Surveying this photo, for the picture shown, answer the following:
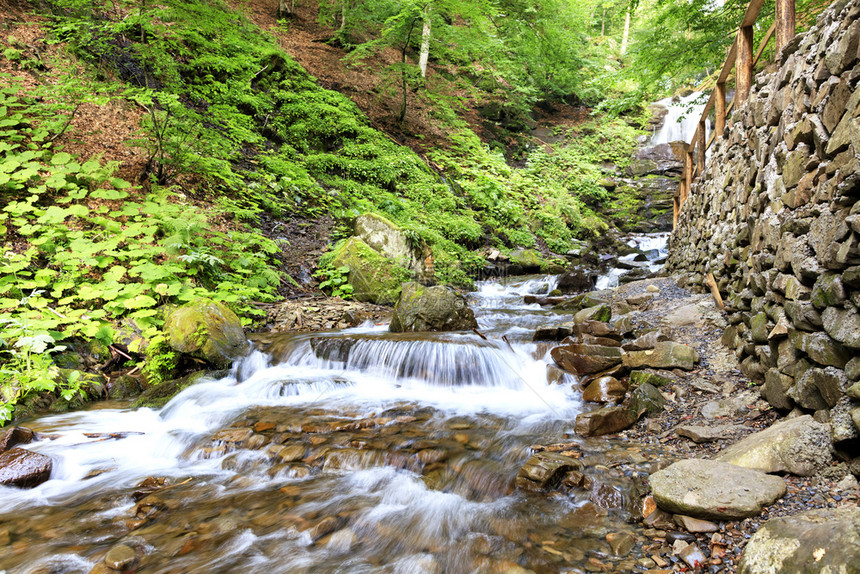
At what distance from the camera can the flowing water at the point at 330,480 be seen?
261cm

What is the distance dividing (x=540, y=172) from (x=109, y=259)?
54.2 feet

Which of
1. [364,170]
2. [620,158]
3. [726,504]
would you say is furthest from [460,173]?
[726,504]

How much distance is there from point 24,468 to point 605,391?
17.8 feet

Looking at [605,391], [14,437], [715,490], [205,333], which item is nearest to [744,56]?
[605,391]

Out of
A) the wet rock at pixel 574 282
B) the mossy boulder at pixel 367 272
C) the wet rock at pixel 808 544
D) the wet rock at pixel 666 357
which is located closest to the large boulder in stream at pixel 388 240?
the mossy boulder at pixel 367 272

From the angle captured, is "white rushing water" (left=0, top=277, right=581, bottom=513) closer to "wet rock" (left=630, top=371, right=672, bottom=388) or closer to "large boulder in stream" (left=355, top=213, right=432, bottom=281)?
"wet rock" (left=630, top=371, right=672, bottom=388)

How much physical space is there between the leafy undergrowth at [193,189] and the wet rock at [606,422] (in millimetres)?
5510

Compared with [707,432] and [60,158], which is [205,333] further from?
[707,432]

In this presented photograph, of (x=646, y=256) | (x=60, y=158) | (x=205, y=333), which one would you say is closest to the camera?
(x=205, y=333)

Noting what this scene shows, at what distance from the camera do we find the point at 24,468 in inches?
134

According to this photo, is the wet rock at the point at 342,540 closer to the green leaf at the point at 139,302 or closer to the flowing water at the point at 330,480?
the flowing water at the point at 330,480

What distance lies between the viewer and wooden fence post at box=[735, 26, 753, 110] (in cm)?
526

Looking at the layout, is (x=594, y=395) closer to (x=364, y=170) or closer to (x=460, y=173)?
(x=364, y=170)

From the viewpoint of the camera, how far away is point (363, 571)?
8.17 ft
